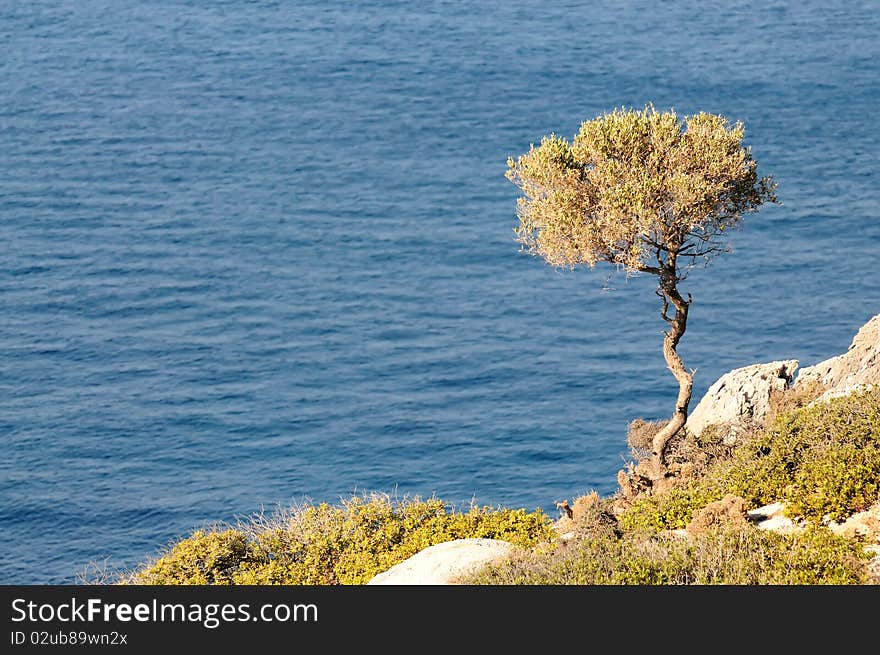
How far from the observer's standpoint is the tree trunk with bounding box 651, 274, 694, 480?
30266 mm

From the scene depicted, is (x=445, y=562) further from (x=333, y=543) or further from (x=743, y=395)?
(x=743, y=395)

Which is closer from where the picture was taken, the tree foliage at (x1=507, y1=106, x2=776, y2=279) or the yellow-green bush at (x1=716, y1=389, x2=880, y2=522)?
the yellow-green bush at (x1=716, y1=389, x2=880, y2=522)

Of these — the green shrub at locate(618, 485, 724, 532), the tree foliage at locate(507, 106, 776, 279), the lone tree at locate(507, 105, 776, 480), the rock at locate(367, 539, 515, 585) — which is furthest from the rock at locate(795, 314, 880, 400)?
the rock at locate(367, 539, 515, 585)

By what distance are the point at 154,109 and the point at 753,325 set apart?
62464 millimetres

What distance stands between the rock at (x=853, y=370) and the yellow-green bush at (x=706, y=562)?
29.3 ft

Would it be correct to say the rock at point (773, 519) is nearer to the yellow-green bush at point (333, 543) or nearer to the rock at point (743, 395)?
the yellow-green bush at point (333, 543)

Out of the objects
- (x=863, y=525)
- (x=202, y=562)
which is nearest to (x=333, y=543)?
(x=202, y=562)

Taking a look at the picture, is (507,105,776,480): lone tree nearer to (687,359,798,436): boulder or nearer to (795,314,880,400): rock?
(687,359,798,436): boulder

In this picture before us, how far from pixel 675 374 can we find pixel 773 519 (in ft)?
20.3

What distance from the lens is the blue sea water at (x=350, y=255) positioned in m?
72.8

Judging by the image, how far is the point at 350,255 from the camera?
318 ft

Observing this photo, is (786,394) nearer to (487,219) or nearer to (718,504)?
(718,504)

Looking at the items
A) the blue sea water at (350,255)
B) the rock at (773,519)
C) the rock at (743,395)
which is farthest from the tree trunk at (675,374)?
the blue sea water at (350,255)

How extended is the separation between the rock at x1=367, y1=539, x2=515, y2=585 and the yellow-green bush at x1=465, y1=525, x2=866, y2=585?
3.09 ft
